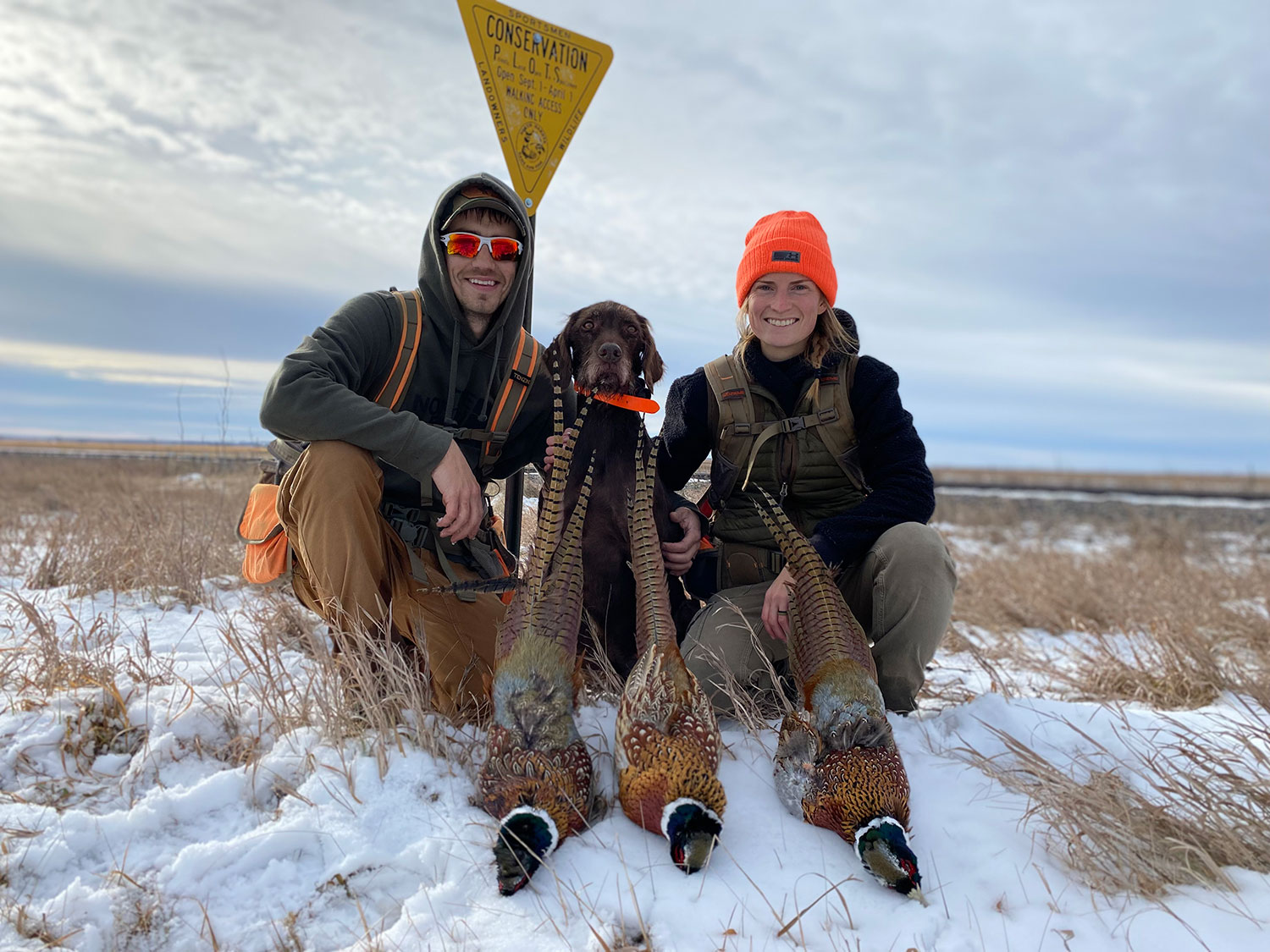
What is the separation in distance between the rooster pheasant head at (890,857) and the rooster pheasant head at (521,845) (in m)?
→ 0.86

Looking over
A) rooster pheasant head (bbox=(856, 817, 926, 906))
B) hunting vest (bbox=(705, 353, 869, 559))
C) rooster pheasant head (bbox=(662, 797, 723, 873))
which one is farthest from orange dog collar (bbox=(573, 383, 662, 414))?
rooster pheasant head (bbox=(856, 817, 926, 906))

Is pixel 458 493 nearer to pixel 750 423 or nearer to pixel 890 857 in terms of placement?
pixel 750 423

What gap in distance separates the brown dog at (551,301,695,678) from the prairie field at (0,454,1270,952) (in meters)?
0.34

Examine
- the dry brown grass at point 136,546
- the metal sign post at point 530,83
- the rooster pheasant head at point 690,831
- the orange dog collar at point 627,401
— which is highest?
the metal sign post at point 530,83

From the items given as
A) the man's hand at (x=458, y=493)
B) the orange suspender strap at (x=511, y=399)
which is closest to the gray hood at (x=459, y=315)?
the orange suspender strap at (x=511, y=399)

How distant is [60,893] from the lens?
2.04 m

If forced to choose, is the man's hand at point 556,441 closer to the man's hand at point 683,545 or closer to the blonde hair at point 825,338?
the man's hand at point 683,545

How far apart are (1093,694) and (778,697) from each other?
1930mm

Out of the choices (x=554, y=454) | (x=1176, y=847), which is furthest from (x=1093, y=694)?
(x=554, y=454)

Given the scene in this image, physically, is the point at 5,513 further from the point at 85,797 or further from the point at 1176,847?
the point at 1176,847

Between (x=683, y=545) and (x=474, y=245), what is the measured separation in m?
1.58

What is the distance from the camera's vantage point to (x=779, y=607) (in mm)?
2881

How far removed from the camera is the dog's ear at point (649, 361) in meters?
3.30

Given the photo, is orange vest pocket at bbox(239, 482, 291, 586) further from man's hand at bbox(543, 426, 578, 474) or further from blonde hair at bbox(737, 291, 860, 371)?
blonde hair at bbox(737, 291, 860, 371)
